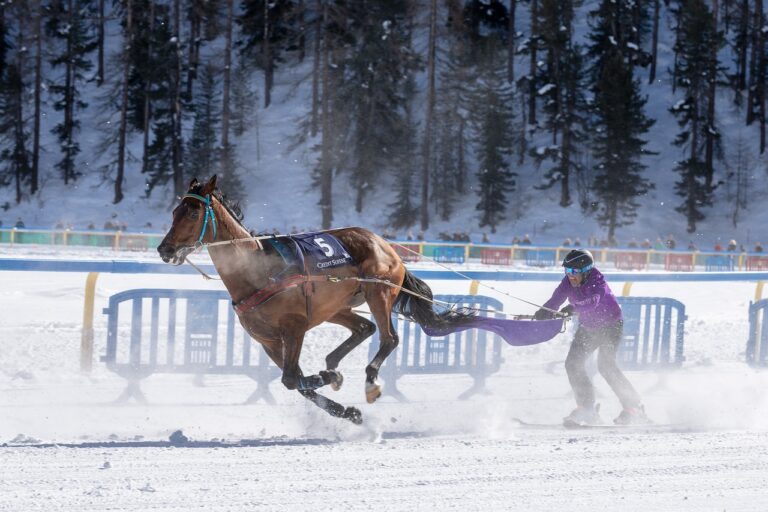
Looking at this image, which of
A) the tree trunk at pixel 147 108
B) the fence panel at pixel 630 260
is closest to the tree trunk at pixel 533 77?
the fence panel at pixel 630 260

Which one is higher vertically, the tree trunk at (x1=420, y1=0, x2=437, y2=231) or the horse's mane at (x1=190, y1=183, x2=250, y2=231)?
the tree trunk at (x1=420, y1=0, x2=437, y2=231)

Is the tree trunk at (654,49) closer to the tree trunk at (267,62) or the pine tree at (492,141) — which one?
the pine tree at (492,141)

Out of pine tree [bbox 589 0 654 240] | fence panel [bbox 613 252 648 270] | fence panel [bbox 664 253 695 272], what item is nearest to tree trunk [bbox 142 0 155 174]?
pine tree [bbox 589 0 654 240]

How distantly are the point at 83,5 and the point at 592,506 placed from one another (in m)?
64.4

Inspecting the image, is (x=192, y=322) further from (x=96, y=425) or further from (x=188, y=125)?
(x=188, y=125)

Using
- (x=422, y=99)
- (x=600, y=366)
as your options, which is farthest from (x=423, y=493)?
(x=422, y=99)

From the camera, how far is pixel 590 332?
8.47 meters

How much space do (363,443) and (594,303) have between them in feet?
9.11

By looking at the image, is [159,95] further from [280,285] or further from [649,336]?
[280,285]

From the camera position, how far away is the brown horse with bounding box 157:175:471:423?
22.3 feet

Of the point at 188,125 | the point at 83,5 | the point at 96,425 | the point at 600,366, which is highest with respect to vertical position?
the point at 83,5

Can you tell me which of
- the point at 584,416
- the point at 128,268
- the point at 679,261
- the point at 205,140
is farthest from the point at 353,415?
the point at 205,140

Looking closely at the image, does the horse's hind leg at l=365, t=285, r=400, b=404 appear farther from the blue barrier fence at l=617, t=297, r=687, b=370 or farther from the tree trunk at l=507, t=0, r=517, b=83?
the tree trunk at l=507, t=0, r=517, b=83

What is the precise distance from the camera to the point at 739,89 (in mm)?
52688
